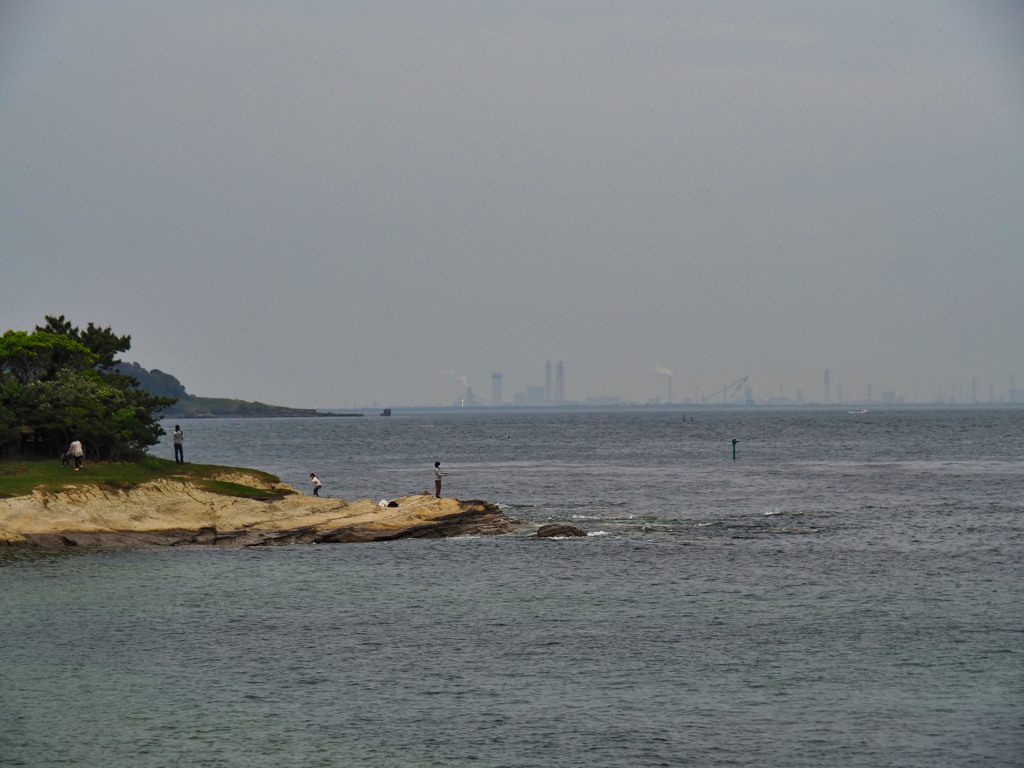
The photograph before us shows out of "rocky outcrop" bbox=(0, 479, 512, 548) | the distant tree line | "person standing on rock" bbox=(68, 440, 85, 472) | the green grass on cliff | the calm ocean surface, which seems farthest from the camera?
the distant tree line

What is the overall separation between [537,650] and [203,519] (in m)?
25.6

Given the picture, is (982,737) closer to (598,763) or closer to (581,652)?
(598,763)

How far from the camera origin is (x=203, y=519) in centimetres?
4916

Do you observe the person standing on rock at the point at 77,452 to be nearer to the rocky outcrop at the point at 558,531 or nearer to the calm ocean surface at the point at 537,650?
the calm ocean surface at the point at 537,650

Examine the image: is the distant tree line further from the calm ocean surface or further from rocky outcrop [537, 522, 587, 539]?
rocky outcrop [537, 522, 587, 539]

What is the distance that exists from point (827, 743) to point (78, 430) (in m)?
43.1

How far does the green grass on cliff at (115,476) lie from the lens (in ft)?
156

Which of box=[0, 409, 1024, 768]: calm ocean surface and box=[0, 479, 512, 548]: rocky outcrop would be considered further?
box=[0, 479, 512, 548]: rocky outcrop

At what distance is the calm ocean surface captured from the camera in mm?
21656

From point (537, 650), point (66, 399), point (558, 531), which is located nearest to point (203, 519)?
point (66, 399)

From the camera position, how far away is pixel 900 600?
34.5 metres

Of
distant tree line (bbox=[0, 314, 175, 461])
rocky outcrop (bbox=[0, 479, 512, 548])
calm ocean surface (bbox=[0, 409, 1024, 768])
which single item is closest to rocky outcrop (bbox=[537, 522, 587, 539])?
calm ocean surface (bbox=[0, 409, 1024, 768])

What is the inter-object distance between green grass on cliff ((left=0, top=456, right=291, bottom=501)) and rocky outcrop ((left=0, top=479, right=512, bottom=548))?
503mm

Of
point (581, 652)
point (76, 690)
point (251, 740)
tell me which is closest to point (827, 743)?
point (581, 652)
